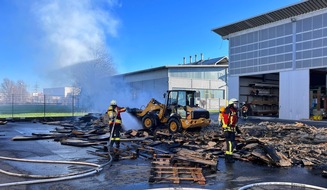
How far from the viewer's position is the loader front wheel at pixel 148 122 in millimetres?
16223

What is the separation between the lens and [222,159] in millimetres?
9500

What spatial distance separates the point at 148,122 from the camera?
1648cm

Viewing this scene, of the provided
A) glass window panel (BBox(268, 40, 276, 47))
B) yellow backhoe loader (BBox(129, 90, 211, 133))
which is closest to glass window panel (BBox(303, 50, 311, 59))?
glass window panel (BBox(268, 40, 276, 47))

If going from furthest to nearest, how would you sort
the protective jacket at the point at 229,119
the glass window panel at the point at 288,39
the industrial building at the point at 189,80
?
the industrial building at the point at 189,80 < the glass window panel at the point at 288,39 < the protective jacket at the point at 229,119

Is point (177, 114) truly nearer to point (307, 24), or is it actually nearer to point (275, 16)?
point (307, 24)

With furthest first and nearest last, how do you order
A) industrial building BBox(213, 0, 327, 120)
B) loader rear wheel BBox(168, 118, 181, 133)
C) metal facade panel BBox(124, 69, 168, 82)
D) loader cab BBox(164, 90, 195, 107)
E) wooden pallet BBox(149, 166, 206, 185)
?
metal facade panel BBox(124, 69, 168, 82) < industrial building BBox(213, 0, 327, 120) < loader cab BBox(164, 90, 195, 107) < loader rear wheel BBox(168, 118, 181, 133) < wooden pallet BBox(149, 166, 206, 185)

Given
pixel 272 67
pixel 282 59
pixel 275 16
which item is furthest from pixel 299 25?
pixel 272 67

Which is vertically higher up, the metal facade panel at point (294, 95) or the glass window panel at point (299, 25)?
the glass window panel at point (299, 25)

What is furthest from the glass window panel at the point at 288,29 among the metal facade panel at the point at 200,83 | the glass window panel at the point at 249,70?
the metal facade panel at the point at 200,83

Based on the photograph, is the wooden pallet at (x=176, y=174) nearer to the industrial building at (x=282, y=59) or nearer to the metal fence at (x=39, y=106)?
the industrial building at (x=282, y=59)

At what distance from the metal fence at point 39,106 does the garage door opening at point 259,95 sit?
1688 centimetres

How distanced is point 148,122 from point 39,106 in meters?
23.1

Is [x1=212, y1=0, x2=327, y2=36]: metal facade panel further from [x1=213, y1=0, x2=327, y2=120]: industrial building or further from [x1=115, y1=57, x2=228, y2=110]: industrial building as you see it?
[x1=115, y1=57, x2=228, y2=110]: industrial building

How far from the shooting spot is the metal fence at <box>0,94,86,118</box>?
29344 millimetres
